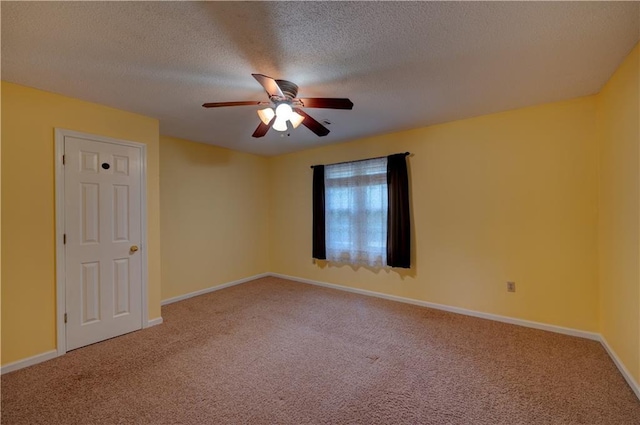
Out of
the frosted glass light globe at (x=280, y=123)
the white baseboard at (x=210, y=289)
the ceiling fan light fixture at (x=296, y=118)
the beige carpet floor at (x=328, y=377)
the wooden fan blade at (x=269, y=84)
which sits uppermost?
the wooden fan blade at (x=269, y=84)

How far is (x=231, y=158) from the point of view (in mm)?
4805

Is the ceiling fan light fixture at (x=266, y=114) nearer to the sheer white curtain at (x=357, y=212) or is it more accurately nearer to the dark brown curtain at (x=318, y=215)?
the sheer white curtain at (x=357, y=212)

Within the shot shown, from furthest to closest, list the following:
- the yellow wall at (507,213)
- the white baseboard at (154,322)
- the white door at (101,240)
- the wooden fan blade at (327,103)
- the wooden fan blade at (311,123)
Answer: the white baseboard at (154,322) < the yellow wall at (507,213) < the white door at (101,240) < the wooden fan blade at (311,123) < the wooden fan blade at (327,103)

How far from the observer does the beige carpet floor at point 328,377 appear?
5.82ft

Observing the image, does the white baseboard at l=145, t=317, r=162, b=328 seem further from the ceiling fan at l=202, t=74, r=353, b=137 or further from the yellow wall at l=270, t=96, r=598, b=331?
the yellow wall at l=270, t=96, r=598, b=331

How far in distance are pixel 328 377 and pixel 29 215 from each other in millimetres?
2851

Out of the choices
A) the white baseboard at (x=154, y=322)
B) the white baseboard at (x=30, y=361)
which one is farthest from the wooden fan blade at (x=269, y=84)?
the white baseboard at (x=30, y=361)

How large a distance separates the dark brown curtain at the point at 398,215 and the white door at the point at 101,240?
306 cm

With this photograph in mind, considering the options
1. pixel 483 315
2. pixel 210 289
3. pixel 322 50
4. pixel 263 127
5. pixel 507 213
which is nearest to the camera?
pixel 322 50

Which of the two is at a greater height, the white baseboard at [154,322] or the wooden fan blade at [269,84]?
the wooden fan blade at [269,84]

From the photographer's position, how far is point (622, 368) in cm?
214

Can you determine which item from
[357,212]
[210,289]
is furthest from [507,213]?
[210,289]

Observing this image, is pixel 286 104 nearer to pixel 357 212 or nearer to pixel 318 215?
pixel 357 212

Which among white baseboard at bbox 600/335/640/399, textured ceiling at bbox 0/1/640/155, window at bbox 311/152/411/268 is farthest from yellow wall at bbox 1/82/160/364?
white baseboard at bbox 600/335/640/399
